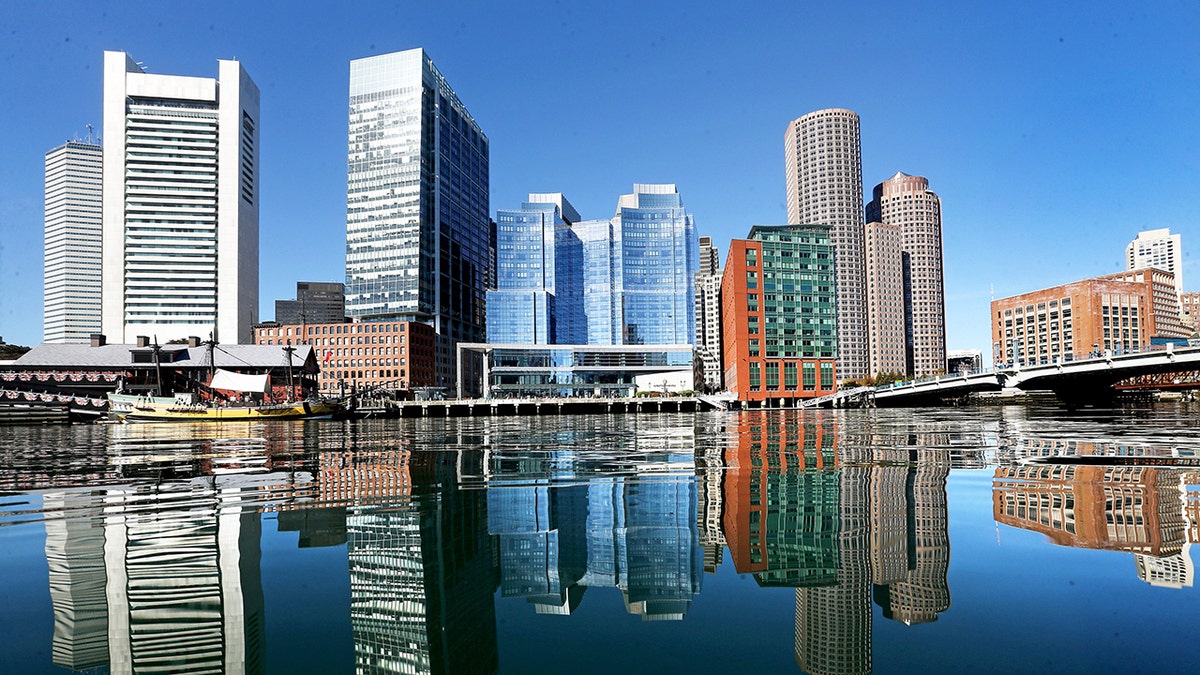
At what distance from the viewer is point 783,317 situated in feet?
431

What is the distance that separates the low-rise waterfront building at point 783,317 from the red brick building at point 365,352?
7665cm

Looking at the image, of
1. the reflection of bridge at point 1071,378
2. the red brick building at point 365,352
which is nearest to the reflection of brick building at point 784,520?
the reflection of bridge at point 1071,378

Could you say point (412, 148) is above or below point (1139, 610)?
above

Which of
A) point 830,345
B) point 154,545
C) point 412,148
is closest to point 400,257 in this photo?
point 412,148

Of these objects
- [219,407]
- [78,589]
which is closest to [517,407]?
[219,407]

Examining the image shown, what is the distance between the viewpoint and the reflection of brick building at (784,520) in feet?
22.8

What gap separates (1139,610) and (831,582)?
7.59 ft

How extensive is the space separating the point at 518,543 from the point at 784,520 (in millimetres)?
3580

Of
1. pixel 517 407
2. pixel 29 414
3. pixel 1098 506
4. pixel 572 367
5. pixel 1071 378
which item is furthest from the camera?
pixel 572 367

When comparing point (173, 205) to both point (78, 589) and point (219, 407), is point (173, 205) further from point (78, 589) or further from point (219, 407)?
point (78, 589)

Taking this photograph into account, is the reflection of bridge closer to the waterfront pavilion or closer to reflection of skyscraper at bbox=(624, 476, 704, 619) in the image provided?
the waterfront pavilion

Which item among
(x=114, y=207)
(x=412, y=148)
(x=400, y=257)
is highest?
(x=412, y=148)

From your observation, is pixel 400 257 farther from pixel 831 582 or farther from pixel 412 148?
pixel 831 582

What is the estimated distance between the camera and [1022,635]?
199 inches
